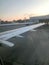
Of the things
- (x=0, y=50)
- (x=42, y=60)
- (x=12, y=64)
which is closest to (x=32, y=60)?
(x=42, y=60)

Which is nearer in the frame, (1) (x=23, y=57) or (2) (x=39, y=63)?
(2) (x=39, y=63)

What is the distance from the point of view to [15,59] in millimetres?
8273

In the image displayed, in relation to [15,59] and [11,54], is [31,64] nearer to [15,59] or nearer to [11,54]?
[15,59]

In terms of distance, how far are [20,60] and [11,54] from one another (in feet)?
3.95

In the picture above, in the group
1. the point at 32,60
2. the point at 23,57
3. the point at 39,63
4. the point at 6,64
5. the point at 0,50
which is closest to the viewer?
the point at 6,64

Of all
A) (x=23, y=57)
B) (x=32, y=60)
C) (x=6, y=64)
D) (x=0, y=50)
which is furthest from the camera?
(x=0, y=50)

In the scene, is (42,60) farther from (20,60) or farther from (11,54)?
(11,54)

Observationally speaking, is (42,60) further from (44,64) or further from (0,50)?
(0,50)

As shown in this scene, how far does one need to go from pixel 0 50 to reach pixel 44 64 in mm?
3009

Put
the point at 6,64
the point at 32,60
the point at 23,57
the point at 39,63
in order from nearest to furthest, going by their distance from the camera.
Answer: the point at 6,64 → the point at 39,63 → the point at 32,60 → the point at 23,57

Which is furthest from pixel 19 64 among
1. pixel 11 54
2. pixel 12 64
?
pixel 11 54

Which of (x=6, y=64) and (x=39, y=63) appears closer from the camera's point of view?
(x=6, y=64)

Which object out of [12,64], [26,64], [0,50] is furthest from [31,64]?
[0,50]

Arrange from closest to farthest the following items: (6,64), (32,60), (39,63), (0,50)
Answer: (6,64) < (39,63) < (32,60) < (0,50)
